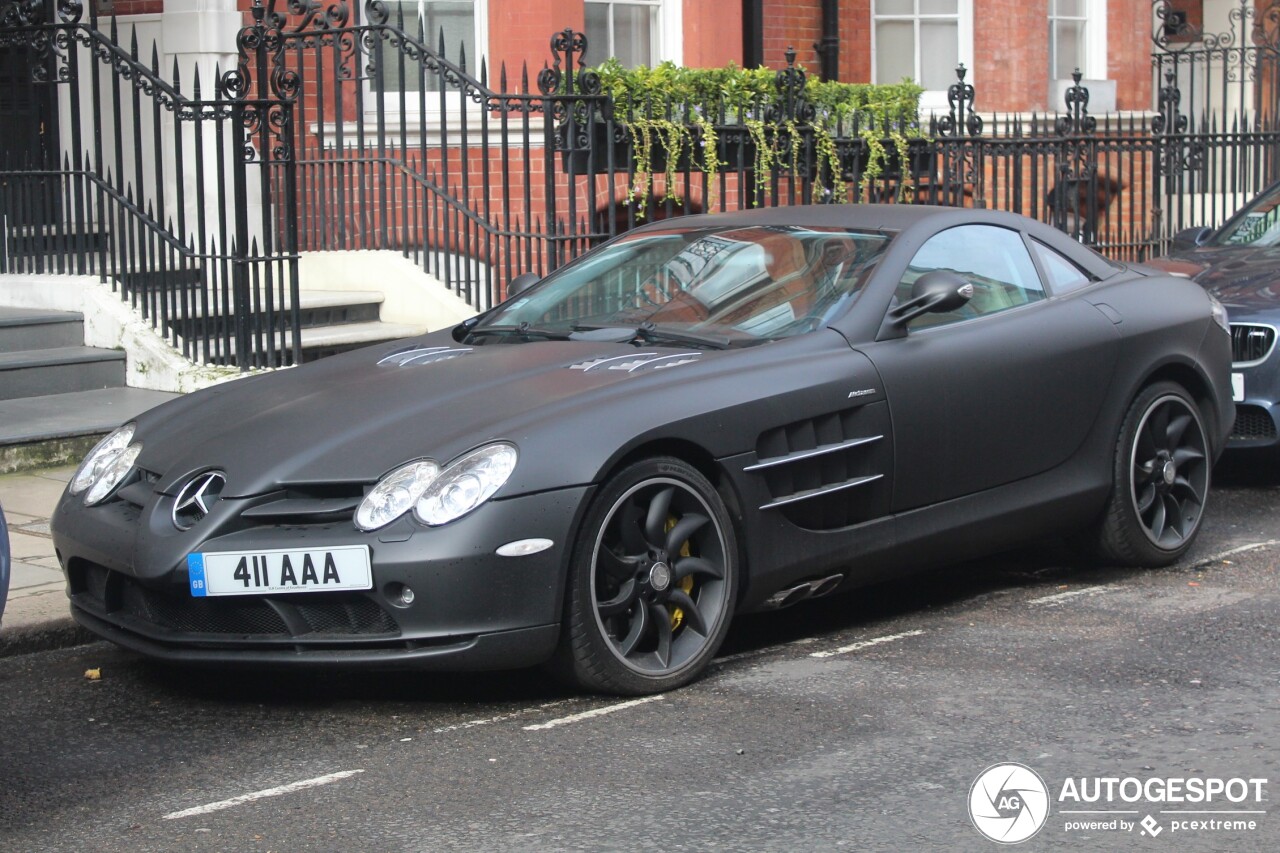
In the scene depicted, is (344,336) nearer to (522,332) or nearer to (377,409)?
(522,332)

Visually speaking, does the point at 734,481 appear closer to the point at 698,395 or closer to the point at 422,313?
the point at 698,395

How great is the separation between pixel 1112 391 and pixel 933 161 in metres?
7.16

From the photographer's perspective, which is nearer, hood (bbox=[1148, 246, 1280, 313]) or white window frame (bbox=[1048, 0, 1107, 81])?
hood (bbox=[1148, 246, 1280, 313])

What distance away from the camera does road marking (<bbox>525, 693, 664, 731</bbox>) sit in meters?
5.07

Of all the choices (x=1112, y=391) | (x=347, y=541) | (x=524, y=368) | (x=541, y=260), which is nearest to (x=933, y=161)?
(x=541, y=260)

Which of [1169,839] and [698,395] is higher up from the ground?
[698,395]

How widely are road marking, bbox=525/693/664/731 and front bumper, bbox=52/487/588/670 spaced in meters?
0.18

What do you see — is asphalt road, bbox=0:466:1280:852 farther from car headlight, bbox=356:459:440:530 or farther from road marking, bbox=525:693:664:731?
car headlight, bbox=356:459:440:530

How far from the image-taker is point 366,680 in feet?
18.5

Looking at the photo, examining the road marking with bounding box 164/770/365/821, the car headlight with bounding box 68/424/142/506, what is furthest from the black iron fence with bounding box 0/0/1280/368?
the road marking with bounding box 164/770/365/821

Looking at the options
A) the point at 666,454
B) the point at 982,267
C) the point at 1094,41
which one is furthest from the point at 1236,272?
the point at 1094,41

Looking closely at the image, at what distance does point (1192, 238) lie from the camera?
10.9 m

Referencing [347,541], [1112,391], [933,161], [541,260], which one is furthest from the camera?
[933,161]

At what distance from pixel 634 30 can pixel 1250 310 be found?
6.76m
